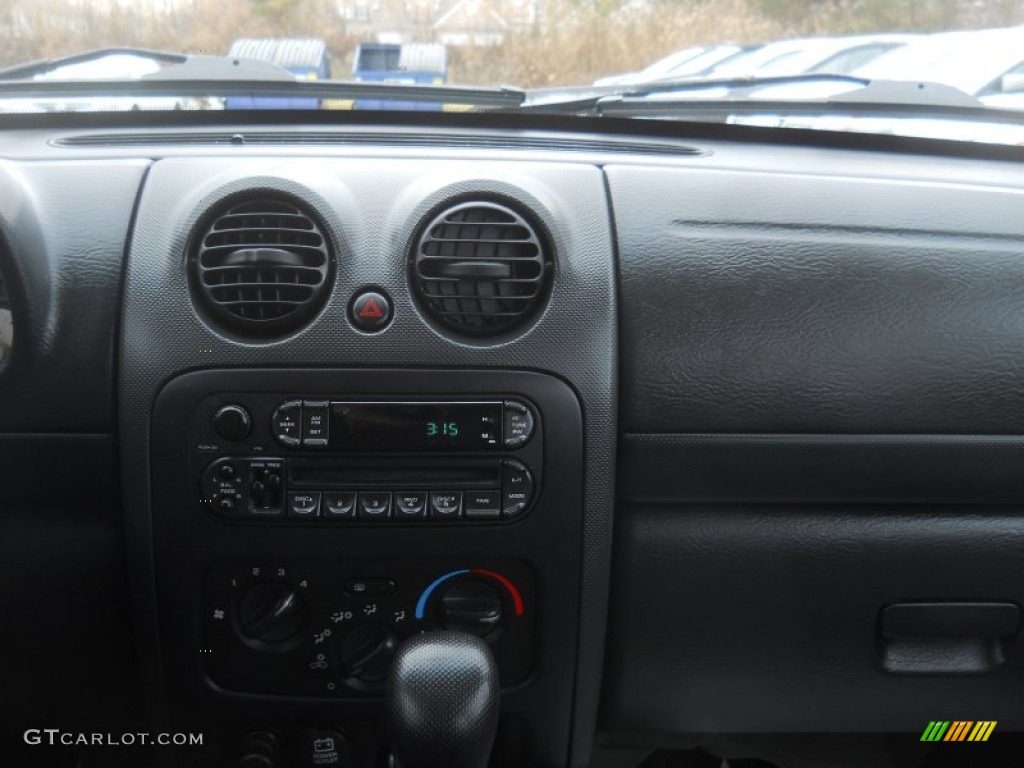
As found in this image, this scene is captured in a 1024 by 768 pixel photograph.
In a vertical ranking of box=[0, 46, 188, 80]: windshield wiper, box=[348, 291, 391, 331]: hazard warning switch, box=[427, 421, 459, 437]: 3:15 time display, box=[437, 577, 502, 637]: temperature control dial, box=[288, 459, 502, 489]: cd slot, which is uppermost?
box=[0, 46, 188, 80]: windshield wiper

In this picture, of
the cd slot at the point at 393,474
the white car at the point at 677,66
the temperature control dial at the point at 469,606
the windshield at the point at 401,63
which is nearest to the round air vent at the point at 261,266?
the cd slot at the point at 393,474

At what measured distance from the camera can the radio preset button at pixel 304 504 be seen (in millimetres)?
1783

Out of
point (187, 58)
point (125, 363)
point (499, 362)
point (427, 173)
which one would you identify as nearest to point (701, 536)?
point (499, 362)

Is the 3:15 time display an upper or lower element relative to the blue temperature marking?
upper

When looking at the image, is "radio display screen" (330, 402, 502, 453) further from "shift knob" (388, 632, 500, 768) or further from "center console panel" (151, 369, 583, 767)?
"shift knob" (388, 632, 500, 768)

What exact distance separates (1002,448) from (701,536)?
596 millimetres

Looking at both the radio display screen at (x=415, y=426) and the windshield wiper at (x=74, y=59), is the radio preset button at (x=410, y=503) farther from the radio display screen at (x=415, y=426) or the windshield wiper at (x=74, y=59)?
the windshield wiper at (x=74, y=59)

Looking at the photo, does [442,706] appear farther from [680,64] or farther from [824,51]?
[824,51]

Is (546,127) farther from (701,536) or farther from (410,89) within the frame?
(701,536)

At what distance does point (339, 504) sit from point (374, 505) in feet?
0.20

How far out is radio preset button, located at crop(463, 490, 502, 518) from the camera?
5.90ft

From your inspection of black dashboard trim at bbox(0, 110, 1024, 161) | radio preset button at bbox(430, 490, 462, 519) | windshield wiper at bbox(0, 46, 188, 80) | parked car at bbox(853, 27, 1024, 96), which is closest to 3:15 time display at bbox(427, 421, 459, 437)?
radio preset button at bbox(430, 490, 462, 519)

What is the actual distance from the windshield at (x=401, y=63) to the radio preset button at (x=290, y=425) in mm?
718

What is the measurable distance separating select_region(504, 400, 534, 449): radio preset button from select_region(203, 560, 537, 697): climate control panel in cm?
24
